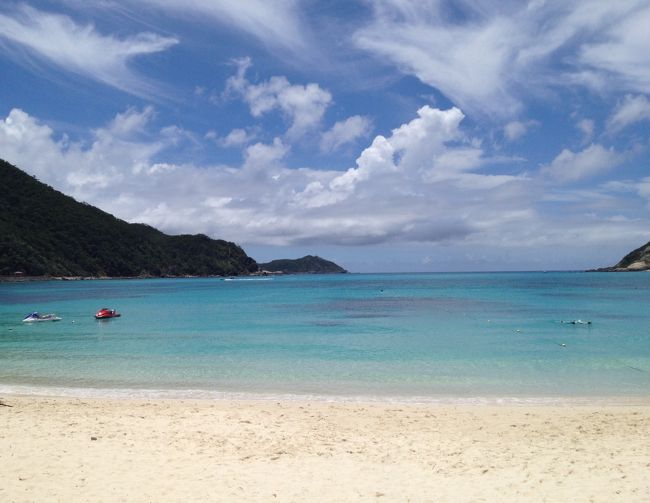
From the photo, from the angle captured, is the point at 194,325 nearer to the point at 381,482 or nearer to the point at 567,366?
the point at 567,366

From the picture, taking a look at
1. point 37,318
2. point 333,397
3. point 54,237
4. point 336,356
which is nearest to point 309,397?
point 333,397

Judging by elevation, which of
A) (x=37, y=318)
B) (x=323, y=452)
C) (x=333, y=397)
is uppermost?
(x=323, y=452)

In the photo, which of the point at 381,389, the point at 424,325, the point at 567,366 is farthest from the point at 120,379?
the point at 424,325

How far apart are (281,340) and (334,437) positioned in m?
18.9

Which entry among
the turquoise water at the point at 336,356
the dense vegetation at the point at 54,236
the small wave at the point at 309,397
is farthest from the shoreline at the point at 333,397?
the dense vegetation at the point at 54,236

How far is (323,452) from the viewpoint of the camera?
10156mm

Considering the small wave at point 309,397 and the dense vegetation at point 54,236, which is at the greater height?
the dense vegetation at point 54,236

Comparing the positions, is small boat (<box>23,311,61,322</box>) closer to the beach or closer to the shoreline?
the shoreline

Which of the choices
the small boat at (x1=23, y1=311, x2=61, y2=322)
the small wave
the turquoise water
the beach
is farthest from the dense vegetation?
the beach

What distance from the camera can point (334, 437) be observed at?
1127 cm

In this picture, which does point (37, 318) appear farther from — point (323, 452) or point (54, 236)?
point (54, 236)

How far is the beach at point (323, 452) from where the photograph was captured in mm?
8008

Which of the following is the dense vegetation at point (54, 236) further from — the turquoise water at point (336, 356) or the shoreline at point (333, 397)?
the shoreline at point (333, 397)

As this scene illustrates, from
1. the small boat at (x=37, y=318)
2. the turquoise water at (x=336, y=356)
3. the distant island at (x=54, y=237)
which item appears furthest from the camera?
the distant island at (x=54, y=237)
